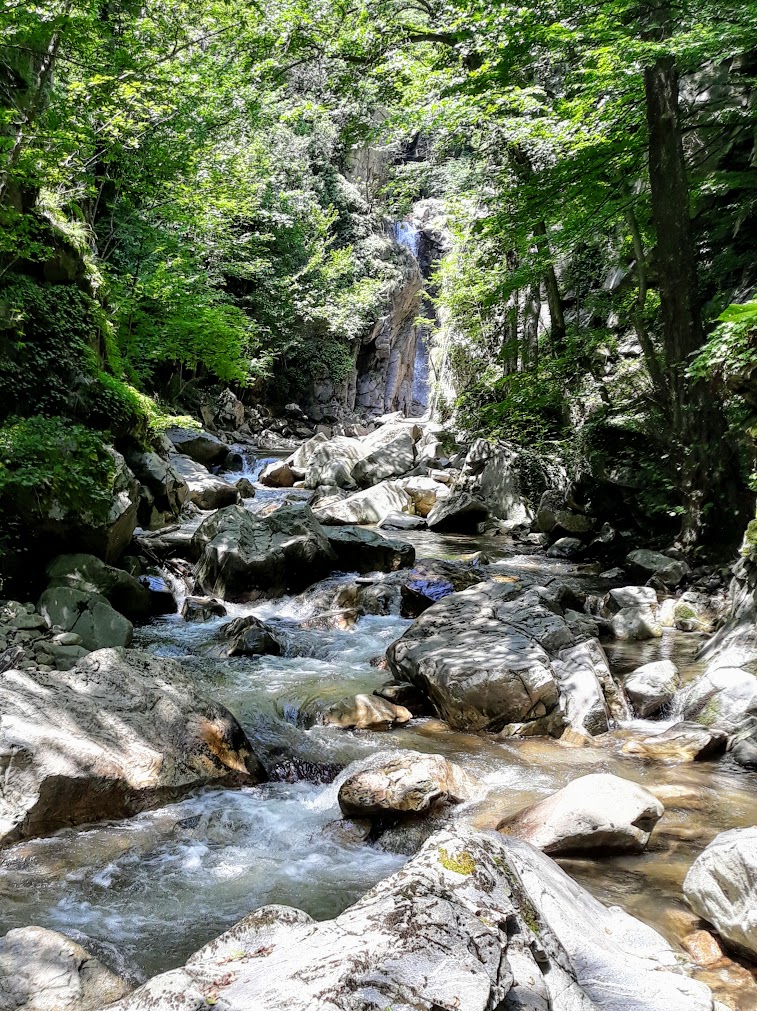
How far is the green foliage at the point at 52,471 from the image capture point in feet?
23.9

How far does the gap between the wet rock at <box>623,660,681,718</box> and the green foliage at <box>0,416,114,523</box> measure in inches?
267

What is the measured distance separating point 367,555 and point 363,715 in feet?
17.4

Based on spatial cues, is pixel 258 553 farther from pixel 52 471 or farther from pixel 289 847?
pixel 289 847

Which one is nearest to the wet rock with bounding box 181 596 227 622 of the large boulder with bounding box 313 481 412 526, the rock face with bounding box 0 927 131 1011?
the large boulder with bounding box 313 481 412 526

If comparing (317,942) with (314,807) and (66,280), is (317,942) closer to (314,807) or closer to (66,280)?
(314,807)

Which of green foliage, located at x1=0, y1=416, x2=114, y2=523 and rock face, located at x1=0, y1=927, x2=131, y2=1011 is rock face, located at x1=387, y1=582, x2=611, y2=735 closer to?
rock face, located at x1=0, y1=927, x2=131, y2=1011

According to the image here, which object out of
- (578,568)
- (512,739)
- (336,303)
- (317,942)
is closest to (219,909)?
(317,942)

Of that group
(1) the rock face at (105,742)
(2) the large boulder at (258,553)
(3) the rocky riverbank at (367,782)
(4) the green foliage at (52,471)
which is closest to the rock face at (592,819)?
(3) the rocky riverbank at (367,782)

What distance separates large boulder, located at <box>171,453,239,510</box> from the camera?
1476 centimetres

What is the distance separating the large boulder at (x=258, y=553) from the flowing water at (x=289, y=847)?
3.50 metres

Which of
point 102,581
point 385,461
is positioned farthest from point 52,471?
point 385,461

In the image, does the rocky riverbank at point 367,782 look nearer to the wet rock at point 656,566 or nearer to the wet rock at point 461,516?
the wet rock at point 656,566

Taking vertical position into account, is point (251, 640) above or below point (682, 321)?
Answer: below

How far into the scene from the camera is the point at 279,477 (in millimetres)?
19234
